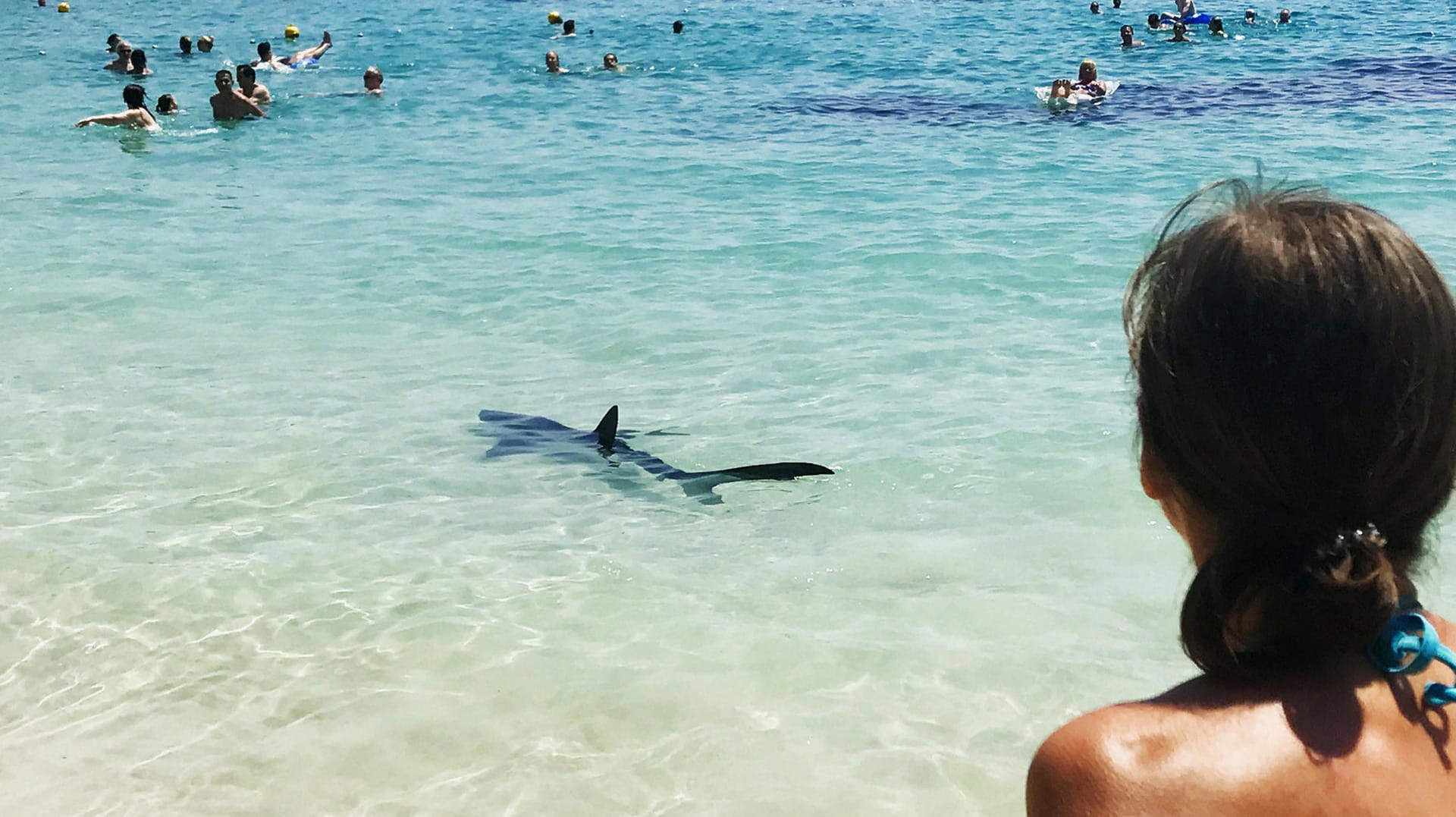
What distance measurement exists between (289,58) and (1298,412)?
2253 centimetres

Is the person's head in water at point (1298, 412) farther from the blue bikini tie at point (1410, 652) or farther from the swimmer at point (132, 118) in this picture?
the swimmer at point (132, 118)

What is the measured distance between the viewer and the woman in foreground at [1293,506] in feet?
3.94

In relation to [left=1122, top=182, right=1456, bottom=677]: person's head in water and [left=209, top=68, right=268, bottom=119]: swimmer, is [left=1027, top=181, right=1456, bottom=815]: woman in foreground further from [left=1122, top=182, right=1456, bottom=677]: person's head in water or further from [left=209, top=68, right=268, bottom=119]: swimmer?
[left=209, top=68, right=268, bottom=119]: swimmer

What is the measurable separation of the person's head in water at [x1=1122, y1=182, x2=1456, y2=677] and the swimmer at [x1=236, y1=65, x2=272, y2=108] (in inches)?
686

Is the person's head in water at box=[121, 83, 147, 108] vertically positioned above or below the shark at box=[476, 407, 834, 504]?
above

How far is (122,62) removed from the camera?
68.1 ft

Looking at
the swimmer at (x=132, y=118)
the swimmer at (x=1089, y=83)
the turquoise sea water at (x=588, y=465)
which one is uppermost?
the swimmer at (x=132, y=118)

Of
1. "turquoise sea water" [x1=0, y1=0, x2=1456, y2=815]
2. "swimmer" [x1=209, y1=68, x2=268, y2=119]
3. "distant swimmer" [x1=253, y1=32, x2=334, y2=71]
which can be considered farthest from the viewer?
"distant swimmer" [x1=253, y1=32, x2=334, y2=71]

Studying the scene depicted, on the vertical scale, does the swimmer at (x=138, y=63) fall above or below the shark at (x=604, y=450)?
above

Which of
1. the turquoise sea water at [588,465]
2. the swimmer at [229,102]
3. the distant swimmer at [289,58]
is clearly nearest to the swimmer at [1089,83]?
the turquoise sea water at [588,465]

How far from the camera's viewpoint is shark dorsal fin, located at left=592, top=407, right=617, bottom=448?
5.86m

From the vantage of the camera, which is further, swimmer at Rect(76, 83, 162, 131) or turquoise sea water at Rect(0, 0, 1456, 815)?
swimmer at Rect(76, 83, 162, 131)

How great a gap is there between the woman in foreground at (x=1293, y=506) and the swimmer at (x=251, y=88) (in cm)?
1742

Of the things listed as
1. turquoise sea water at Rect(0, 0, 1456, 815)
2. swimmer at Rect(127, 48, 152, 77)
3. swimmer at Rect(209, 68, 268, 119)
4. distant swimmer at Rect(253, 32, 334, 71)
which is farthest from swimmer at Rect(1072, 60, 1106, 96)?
swimmer at Rect(127, 48, 152, 77)
